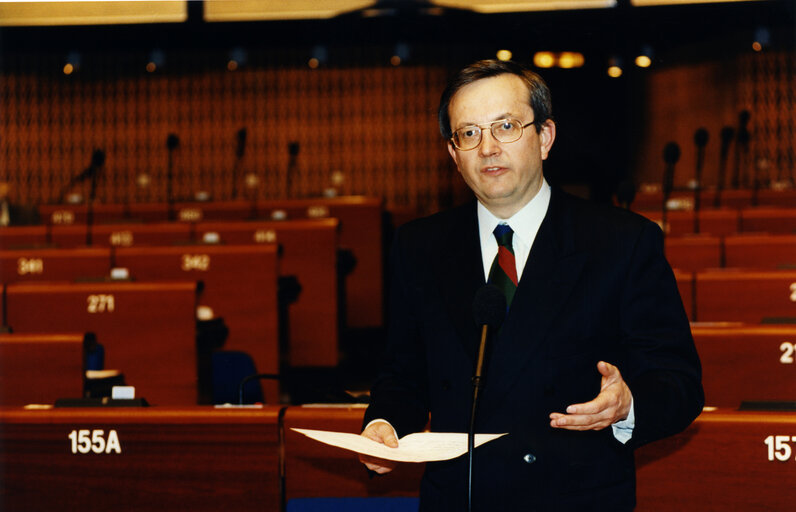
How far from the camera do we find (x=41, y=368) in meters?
3.39

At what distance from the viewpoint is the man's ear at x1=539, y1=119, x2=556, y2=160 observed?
1593mm

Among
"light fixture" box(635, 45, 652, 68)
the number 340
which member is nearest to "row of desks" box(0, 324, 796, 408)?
the number 340

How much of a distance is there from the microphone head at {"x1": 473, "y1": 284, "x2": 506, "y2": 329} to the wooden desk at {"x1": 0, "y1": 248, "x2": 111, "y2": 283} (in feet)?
15.0

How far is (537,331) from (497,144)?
1.08ft

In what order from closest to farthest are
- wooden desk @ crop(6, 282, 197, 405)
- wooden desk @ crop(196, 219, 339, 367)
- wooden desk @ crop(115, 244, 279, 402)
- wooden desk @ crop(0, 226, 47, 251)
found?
1. wooden desk @ crop(6, 282, 197, 405)
2. wooden desk @ crop(115, 244, 279, 402)
3. wooden desk @ crop(196, 219, 339, 367)
4. wooden desk @ crop(0, 226, 47, 251)

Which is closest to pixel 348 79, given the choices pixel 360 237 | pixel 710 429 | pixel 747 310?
pixel 360 237

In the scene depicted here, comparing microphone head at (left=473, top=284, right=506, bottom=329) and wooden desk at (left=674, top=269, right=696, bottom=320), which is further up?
microphone head at (left=473, top=284, right=506, bottom=329)

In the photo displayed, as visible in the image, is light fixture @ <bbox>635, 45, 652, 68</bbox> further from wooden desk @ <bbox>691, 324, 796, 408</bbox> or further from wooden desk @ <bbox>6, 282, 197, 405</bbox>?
wooden desk @ <bbox>691, 324, 796, 408</bbox>

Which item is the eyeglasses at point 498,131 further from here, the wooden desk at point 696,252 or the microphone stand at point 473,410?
the wooden desk at point 696,252

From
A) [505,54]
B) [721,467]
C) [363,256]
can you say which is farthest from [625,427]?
[505,54]

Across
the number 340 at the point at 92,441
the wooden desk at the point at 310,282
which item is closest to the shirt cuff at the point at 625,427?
the number 340 at the point at 92,441

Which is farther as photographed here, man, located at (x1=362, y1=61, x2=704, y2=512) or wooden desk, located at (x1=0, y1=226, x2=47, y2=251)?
wooden desk, located at (x1=0, y1=226, x2=47, y2=251)

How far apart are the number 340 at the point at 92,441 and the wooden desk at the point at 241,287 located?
3145 mm

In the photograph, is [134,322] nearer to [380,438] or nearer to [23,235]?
[23,235]
